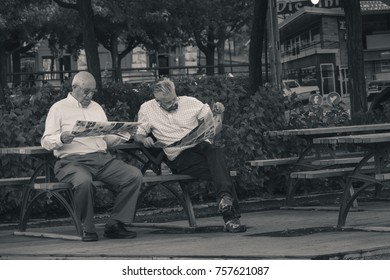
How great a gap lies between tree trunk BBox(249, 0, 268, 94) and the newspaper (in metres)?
6.16

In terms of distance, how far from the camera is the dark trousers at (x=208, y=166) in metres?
9.12

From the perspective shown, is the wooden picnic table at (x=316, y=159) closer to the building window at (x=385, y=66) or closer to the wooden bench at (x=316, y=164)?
the wooden bench at (x=316, y=164)

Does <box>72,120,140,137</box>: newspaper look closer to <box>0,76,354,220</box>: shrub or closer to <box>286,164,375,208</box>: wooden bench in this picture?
<box>286,164,375,208</box>: wooden bench

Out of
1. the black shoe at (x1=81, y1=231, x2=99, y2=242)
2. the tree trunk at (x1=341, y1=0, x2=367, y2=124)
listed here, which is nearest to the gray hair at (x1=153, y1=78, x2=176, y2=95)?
the black shoe at (x1=81, y1=231, x2=99, y2=242)

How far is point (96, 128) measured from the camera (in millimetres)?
8656

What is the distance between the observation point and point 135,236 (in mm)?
9141

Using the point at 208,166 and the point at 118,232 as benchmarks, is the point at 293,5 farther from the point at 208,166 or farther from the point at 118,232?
the point at 118,232

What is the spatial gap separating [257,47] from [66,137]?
23.4ft

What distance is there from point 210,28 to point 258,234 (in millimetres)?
39944

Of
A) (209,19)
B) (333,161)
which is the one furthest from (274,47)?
(209,19)

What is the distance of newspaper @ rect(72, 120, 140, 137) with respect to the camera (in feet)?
28.1

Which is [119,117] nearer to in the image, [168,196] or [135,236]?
[168,196]

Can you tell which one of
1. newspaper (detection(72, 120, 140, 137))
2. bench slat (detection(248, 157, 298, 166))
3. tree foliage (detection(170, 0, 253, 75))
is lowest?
bench slat (detection(248, 157, 298, 166))

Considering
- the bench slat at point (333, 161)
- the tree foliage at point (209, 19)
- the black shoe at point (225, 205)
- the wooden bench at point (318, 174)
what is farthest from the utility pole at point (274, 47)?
the tree foliage at point (209, 19)
